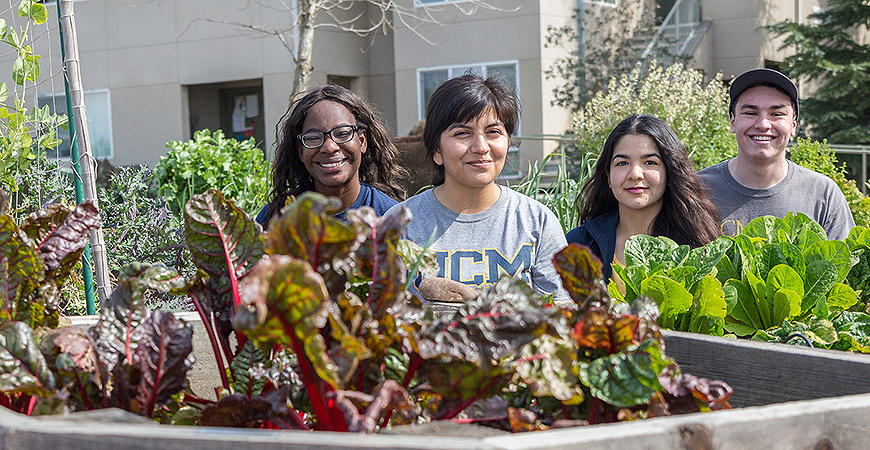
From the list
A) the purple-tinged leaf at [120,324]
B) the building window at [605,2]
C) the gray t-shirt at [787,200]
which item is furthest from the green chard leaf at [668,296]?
the building window at [605,2]

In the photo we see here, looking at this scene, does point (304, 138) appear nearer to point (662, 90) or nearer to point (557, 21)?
point (662, 90)

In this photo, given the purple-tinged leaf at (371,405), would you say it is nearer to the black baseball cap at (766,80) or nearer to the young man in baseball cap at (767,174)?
the young man in baseball cap at (767,174)

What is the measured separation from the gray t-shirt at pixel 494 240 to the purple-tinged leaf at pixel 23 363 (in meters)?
1.66

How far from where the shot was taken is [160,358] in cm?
105

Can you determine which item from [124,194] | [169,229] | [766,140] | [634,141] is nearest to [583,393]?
[634,141]

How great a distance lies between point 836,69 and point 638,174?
1399cm

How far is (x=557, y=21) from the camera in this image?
48.8 feet

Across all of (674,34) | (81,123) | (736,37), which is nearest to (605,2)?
(674,34)

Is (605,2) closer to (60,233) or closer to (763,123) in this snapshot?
(763,123)

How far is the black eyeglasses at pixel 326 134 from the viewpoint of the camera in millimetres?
3279

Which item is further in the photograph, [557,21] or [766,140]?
[557,21]

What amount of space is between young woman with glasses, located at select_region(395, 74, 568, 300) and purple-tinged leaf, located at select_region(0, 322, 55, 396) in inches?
67.5

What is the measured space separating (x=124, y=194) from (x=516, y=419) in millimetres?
4831

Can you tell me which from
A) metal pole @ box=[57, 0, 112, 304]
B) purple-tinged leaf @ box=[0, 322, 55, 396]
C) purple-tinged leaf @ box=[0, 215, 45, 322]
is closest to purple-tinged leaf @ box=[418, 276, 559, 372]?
purple-tinged leaf @ box=[0, 322, 55, 396]
